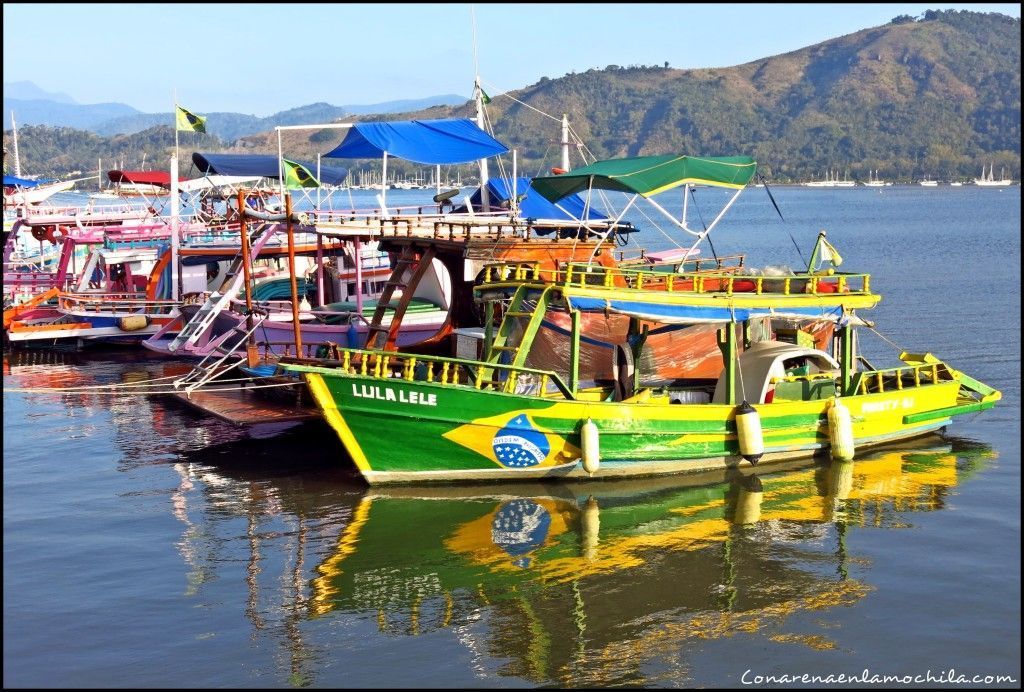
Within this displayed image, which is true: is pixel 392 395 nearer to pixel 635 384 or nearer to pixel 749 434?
pixel 635 384

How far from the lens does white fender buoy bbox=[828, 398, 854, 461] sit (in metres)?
20.2

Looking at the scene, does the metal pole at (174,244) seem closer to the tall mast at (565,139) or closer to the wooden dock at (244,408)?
the wooden dock at (244,408)

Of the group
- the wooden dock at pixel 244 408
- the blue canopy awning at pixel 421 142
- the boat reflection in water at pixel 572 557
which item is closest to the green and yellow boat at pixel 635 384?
the boat reflection in water at pixel 572 557

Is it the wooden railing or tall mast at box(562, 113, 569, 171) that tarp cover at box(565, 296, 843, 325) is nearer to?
the wooden railing

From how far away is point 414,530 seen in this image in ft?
56.0

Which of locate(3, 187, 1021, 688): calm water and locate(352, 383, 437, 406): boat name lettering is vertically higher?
locate(352, 383, 437, 406): boat name lettering

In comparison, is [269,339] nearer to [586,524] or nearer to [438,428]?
[438,428]

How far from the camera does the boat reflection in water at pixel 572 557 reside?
13.3 meters

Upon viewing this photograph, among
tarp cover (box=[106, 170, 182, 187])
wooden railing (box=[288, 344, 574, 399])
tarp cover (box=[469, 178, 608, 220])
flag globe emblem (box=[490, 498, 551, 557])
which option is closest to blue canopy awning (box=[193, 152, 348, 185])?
tarp cover (box=[469, 178, 608, 220])

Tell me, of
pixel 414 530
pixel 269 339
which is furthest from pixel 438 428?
pixel 269 339

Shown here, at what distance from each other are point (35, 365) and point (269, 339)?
8364 mm

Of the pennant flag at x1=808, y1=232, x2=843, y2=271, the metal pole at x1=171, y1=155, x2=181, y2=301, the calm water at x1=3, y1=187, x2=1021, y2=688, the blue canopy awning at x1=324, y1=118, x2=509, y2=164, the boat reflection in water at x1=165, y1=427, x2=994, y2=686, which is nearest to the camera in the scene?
the calm water at x1=3, y1=187, x2=1021, y2=688

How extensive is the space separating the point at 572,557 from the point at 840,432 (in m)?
6.71

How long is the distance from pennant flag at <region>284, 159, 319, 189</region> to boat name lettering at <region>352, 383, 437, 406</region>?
16752mm
